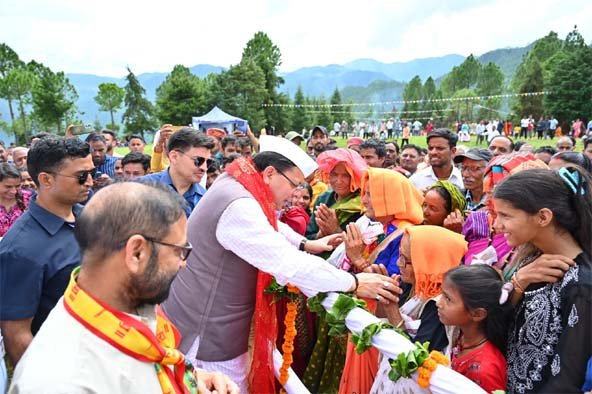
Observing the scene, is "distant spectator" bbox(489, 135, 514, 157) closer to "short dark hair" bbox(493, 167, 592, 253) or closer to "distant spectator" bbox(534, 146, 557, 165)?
"distant spectator" bbox(534, 146, 557, 165)

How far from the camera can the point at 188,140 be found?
4.35 meters

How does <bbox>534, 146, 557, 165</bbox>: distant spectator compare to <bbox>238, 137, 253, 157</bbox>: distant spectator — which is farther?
<bbox>238, 137, 253, 157</bbox>: distant spectator

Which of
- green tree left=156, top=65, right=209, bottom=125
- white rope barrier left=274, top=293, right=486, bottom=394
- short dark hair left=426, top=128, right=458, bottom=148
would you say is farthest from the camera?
green tree left=156, top=65, right=209, bottom=125

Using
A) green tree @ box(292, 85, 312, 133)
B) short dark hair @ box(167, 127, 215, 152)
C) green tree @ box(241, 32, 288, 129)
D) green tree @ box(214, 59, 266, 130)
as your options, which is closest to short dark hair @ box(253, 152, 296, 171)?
short dark hair @ box(167, 127, 215, 152)

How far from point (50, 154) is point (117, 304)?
5.64 feet

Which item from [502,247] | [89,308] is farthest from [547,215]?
[89,308]

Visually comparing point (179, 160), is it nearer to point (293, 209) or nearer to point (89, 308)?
point (293, 209)

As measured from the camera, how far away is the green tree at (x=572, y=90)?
35.4 m

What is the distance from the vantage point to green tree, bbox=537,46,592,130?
35.4 meters

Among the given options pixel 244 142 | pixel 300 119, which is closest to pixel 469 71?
pixel 300 119

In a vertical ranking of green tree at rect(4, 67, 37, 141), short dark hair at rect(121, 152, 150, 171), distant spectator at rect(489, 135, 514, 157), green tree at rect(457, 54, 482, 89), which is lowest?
distant spectator at rect(489, 135, 514, 157)

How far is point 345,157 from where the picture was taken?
411 centimetres

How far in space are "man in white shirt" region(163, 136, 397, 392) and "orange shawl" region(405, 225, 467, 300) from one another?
23cm

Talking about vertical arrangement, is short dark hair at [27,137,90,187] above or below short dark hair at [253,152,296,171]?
above
